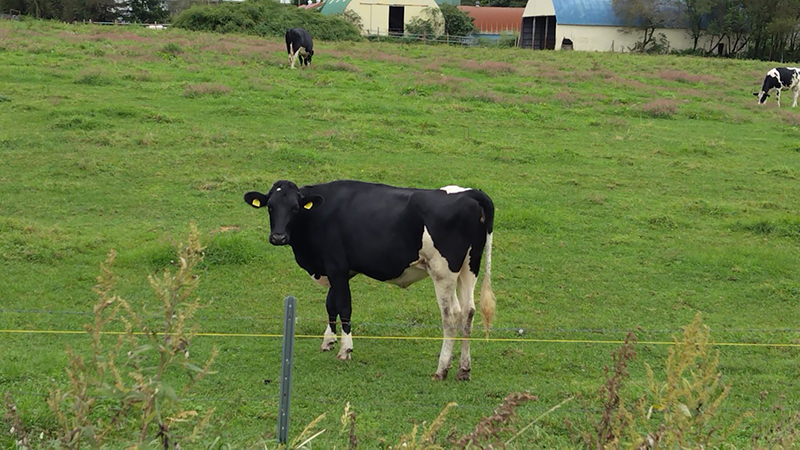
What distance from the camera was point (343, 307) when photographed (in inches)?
296

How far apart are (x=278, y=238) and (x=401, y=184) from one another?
615cm

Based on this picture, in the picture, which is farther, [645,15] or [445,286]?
[645,15]

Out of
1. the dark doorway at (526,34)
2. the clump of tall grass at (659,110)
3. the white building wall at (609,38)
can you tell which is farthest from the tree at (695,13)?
the clump of tall grass at (659,110)

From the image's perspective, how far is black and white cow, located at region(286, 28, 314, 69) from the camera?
25.8m

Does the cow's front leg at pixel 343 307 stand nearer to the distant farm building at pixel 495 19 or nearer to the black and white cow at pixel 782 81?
the black and white cow at pixel 782 81

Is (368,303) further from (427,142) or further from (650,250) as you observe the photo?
(427,142)

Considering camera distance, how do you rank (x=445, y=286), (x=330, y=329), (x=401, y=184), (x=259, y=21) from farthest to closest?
(x=259, y=21) < (x=401, y=184) < (x=330, y=329) < (x=445, y=286)

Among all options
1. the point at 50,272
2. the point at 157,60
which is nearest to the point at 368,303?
the point at 50,272

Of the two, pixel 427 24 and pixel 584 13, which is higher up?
pixel 584 13

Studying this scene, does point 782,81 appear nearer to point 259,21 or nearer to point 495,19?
point 259,21

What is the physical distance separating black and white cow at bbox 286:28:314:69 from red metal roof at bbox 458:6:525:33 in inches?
1542

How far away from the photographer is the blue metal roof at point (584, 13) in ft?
175

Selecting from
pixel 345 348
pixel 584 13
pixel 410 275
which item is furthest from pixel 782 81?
pixel 584 13

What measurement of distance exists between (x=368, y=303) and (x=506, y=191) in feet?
16.5
